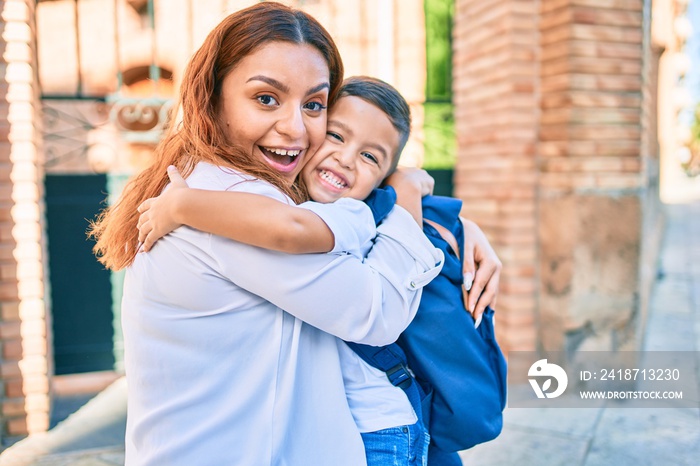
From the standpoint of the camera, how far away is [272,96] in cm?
146

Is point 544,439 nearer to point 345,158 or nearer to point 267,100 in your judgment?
point 345,158

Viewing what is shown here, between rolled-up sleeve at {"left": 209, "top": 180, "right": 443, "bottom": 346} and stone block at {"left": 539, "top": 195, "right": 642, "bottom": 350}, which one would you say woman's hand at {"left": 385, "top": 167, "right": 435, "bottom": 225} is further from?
stone block at {"left": 539, "top": 195, "right": 642, "bottom": 350}

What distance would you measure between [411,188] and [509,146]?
2705mm

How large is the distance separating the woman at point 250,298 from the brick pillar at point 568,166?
116 inches

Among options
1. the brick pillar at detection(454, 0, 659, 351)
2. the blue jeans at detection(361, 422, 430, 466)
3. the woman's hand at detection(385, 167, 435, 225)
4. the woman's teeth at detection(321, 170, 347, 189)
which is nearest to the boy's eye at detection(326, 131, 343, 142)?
the woman's teeth at detection(321, 170, 347, 189)

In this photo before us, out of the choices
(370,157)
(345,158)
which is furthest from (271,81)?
(370,157)

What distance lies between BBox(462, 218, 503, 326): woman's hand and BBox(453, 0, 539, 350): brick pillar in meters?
2.47

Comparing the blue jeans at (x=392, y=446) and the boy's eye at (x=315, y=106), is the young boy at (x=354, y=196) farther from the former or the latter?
the boy's eye at (x=315, y=106)

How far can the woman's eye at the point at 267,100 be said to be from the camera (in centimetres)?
145

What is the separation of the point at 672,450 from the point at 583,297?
106 cm

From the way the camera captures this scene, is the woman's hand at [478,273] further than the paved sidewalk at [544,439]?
No

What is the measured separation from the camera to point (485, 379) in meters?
1.62

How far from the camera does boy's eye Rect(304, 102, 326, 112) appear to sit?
155cm

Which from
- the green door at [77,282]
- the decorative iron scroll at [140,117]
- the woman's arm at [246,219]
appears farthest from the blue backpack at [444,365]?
the green door at [77,282]
